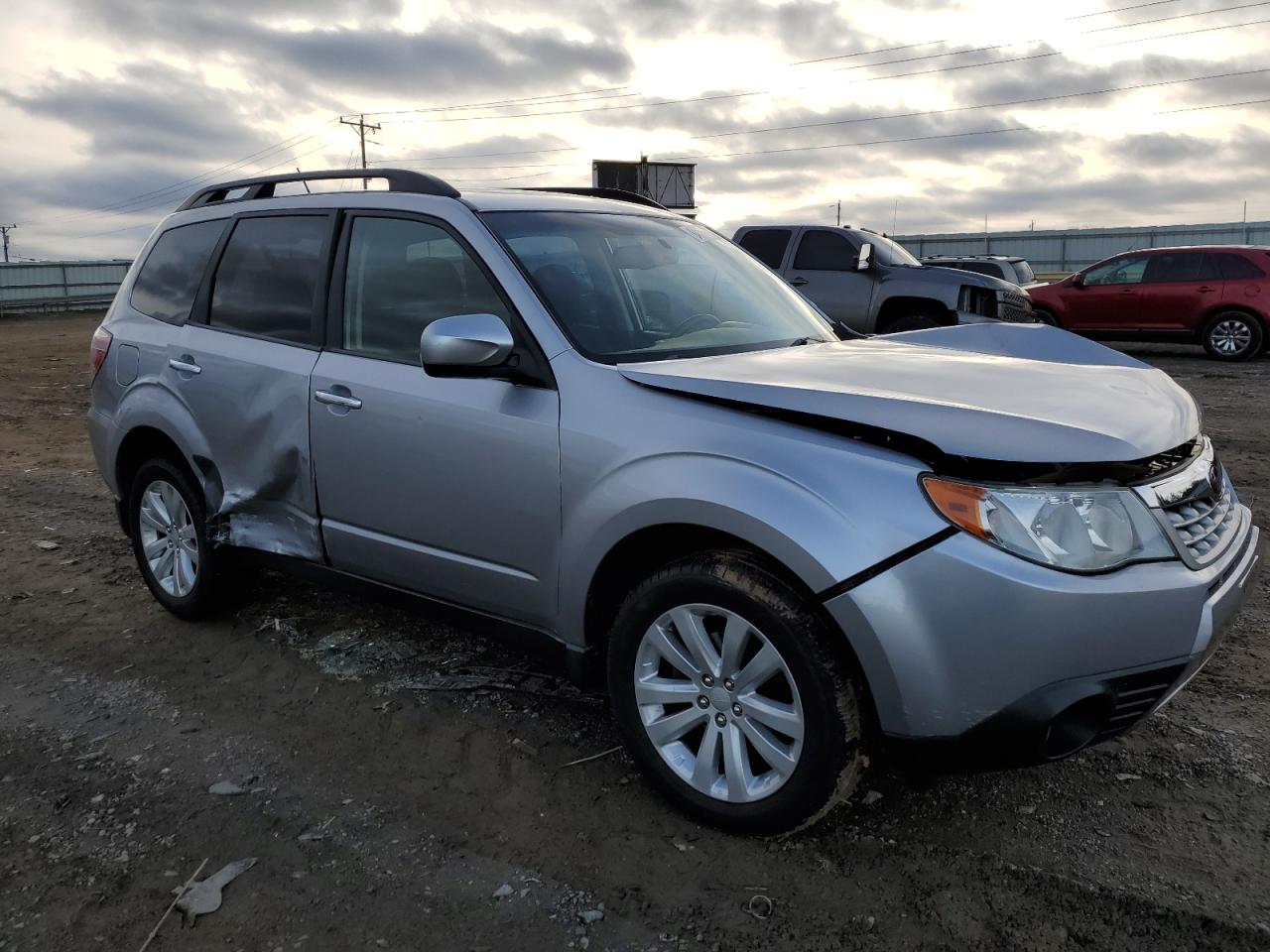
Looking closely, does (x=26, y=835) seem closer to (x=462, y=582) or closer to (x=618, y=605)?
(x=462, y=582)

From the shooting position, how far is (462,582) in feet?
10.9

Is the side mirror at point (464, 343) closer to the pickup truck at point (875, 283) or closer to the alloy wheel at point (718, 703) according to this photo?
the alloy wheel at point (718, 703)

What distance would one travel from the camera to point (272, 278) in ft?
13.3

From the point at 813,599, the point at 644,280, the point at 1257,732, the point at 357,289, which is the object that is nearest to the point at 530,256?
the point at 644,280

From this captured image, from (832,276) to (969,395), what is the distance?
407 inches

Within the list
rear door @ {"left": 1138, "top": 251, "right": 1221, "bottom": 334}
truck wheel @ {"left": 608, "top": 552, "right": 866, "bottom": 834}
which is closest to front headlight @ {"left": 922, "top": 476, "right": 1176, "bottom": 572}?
truck wheel @ {"left": 608, "top": 552, "right": 866, "bottom": 834}

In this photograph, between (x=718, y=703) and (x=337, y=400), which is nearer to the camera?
(x=718, y=703)

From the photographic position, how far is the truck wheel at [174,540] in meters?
4.30

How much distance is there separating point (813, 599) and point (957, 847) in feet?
2.88

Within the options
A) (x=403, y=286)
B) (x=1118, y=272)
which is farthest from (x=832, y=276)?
(x=403, y=286)

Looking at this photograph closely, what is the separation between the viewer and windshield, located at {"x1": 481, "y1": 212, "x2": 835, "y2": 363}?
326 centimetres

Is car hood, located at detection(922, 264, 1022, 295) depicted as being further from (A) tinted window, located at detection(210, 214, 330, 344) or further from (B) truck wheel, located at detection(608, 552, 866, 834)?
(B) truck wheel, located at detection(608, 552, 866, 834)

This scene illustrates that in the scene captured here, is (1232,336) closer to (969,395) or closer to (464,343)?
(969,395)

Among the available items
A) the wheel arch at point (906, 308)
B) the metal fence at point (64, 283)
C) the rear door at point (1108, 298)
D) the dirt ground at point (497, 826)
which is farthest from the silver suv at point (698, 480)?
the metal fence at point (64, 283)
